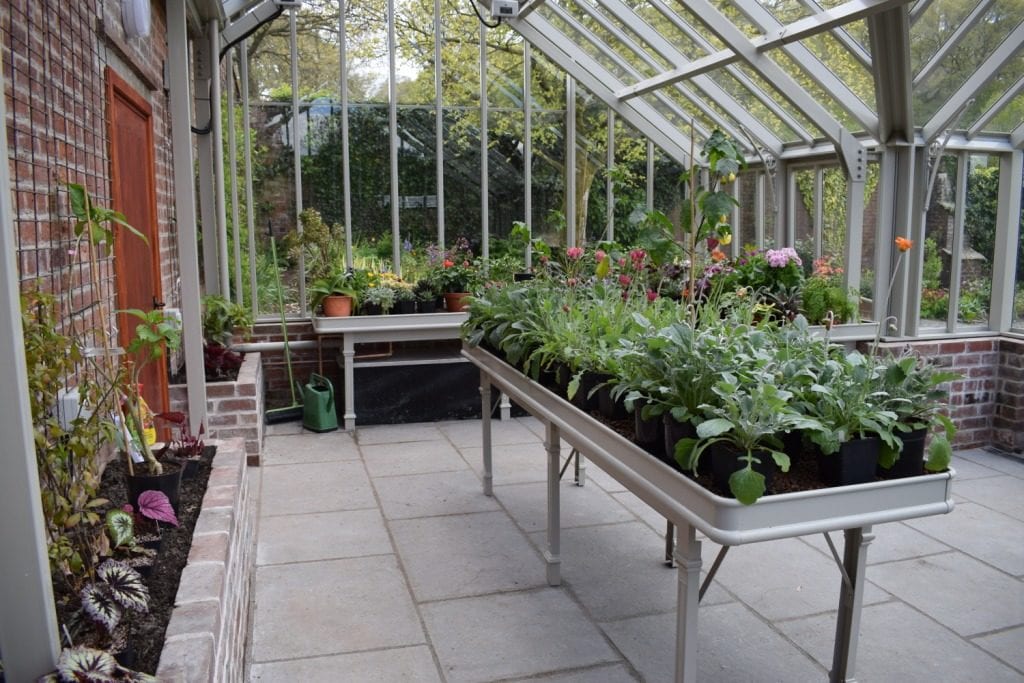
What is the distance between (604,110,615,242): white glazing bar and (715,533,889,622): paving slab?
3.89 meters

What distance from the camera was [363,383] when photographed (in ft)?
21.0

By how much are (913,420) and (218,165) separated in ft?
17.7

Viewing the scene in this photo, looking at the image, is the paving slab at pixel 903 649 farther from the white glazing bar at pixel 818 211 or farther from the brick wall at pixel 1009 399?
the white glazing bar at pixel 818 211

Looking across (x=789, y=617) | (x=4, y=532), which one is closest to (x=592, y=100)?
(x=789, y=617)

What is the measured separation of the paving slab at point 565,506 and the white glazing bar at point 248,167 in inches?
111

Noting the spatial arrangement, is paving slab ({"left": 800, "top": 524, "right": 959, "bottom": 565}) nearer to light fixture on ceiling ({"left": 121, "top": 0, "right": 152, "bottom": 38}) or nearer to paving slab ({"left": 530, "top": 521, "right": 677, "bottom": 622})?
paving slab ({"left": 530, "top": 521, "right": 677, "bottom": 622})

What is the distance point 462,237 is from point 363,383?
1593 mm

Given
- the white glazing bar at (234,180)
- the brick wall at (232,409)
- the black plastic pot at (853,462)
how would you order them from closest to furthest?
the black plastic pot at (853,462) → the brick wall at (232,409) → the white glazing bar at (234,180)

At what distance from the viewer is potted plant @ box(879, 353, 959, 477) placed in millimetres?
2311

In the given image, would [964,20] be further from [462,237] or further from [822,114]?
[462,237]

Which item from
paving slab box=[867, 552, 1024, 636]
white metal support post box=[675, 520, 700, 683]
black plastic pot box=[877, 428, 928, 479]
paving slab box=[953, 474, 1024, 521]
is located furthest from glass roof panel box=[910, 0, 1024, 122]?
white metal support post box=[675, 520, 700, 683]

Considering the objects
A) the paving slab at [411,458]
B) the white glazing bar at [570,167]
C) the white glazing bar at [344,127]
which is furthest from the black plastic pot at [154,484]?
the white glazing bar at [570,167]

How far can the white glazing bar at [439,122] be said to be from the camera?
22.8 feet

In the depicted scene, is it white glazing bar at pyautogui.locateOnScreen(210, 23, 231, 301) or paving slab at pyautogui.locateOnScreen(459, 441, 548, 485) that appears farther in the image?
white glazing bar at pyautogui.locateOnScreen(210, 23, 231, 301)
